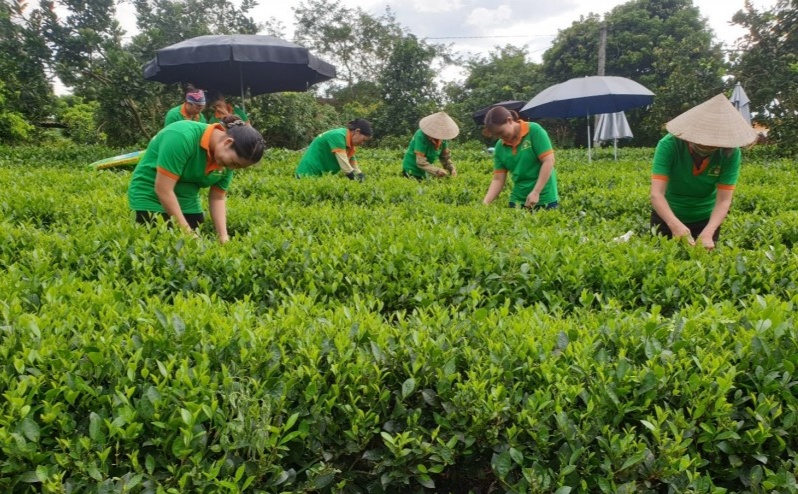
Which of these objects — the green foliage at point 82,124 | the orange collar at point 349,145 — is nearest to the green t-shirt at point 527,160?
the orange collar at point 349,145

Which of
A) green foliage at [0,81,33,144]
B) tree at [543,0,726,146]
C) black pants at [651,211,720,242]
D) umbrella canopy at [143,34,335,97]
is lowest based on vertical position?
black pants at [651,211,720,242]

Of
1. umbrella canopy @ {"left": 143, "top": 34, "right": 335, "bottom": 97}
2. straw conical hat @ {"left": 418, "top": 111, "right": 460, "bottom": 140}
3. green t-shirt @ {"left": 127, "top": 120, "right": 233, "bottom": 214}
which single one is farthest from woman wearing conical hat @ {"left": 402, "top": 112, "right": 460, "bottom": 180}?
green t-shirt @ {"left": 127, "top": 120, "right": 233, "bottom": 214}

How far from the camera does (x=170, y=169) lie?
3.85 meters

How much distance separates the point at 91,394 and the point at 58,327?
0.51 metres

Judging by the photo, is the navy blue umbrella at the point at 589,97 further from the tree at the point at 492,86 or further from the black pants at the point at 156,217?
the tree at the point at 492,86

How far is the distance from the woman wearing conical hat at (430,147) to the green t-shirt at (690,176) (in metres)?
3.74

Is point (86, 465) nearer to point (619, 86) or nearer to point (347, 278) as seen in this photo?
point (347, 278)

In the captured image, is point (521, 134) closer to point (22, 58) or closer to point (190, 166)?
point (190, 166)

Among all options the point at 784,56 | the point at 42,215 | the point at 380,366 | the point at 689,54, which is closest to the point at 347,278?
the point at 380,366

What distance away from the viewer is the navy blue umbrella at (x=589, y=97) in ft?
43.4

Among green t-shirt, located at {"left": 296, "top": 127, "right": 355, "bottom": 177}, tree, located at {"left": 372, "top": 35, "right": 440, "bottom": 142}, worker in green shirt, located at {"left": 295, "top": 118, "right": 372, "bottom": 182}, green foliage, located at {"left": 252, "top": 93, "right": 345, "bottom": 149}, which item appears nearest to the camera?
worker in green shirt, located at {"left": 295, "top": 118, "right": 372, "bottom": 182}

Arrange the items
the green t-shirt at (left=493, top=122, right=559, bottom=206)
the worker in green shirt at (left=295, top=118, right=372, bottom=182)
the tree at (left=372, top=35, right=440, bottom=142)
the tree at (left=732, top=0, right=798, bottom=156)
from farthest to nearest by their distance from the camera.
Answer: the tree at (left=372, top=35, right=440, bottom=142), the tree at (left=732, top=0, right=798, bottom=156), the worker in green shirt at (left=295, top=118, right=372, bottom=182), the green t-shirt at (left=493, top=122, right=559, bottom=206)

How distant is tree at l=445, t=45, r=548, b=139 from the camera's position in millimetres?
29250

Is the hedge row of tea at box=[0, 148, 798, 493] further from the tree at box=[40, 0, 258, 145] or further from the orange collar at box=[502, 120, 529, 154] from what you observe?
the tree at box=[40, 0, 258, 145]
